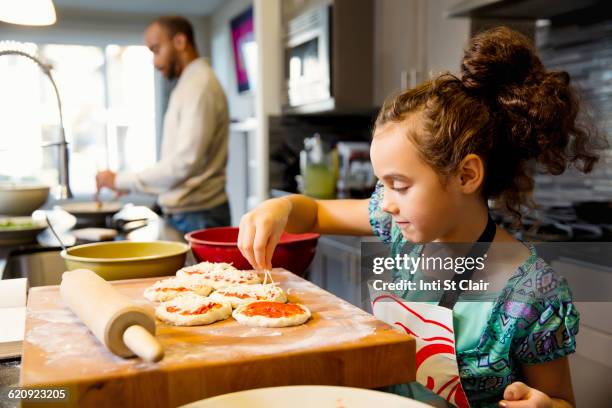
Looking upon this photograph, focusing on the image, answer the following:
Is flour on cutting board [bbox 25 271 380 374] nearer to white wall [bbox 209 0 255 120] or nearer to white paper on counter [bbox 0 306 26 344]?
white paper on counter [bbox 0 306 26 344]

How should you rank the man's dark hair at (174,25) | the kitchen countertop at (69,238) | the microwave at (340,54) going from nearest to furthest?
the kitchen countertop at (69,238) → the man's dark hair at (174,25) → the microwave at (340,54)

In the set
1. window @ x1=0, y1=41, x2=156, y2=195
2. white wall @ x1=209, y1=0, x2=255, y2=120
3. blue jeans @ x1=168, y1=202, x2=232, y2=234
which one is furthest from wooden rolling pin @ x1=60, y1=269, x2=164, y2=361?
window @ x1=0, y1=41, x2=156, y2=195

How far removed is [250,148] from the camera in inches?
211

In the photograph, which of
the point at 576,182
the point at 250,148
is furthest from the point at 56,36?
the point at 576,182

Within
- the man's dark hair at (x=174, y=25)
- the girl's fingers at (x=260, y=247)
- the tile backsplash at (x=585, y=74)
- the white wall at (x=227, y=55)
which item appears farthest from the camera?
the white wall at (x=227, y=55)

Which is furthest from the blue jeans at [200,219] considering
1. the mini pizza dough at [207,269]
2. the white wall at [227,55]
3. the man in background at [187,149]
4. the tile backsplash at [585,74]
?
the white wall at [227,55]

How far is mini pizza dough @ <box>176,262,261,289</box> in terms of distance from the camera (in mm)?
977

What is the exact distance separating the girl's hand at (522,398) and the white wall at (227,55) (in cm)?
456

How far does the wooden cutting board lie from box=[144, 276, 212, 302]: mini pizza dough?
11 centimetres

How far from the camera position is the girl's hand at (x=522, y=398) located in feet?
2.33

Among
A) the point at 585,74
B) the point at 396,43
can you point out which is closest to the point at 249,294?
the point at 585,74

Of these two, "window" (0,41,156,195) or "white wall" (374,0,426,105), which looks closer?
"white wall" (374,0,426,105)

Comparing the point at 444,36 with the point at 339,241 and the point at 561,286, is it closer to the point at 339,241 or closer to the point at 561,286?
the point at 339,241

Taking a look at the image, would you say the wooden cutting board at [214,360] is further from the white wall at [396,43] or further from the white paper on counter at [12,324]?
the white wall at [396,43]
